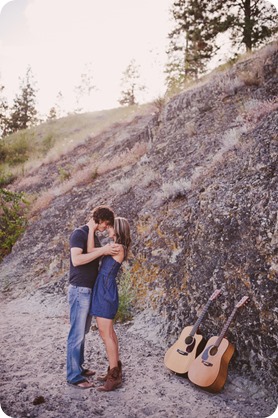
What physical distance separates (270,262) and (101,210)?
2.08 metres

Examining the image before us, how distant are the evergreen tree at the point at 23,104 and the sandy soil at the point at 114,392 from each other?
3.87 m

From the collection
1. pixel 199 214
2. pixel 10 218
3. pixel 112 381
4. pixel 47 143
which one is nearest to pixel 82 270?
pixel 112 381

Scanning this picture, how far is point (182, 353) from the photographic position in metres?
4.41

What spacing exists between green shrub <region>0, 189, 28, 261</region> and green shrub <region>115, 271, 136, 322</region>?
3.43m

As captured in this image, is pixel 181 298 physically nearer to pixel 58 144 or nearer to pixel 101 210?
pixel 101 210

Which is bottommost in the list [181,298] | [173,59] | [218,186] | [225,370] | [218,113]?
[225,370]

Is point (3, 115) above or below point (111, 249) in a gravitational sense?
above

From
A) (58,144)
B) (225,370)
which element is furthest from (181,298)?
(58,144)

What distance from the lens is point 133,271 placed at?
20.4 feet

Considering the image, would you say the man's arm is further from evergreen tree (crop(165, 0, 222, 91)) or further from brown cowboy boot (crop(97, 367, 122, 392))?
evergreen tree (crop(165, 0, 222, 91))

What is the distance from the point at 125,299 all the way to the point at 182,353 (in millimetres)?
1670

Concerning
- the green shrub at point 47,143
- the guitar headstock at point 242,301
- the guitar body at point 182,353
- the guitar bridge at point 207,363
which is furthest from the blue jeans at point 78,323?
the green shrub at point 47,143

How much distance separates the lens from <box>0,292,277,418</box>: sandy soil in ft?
12.1

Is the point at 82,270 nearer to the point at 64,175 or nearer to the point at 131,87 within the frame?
the point at 64,175
